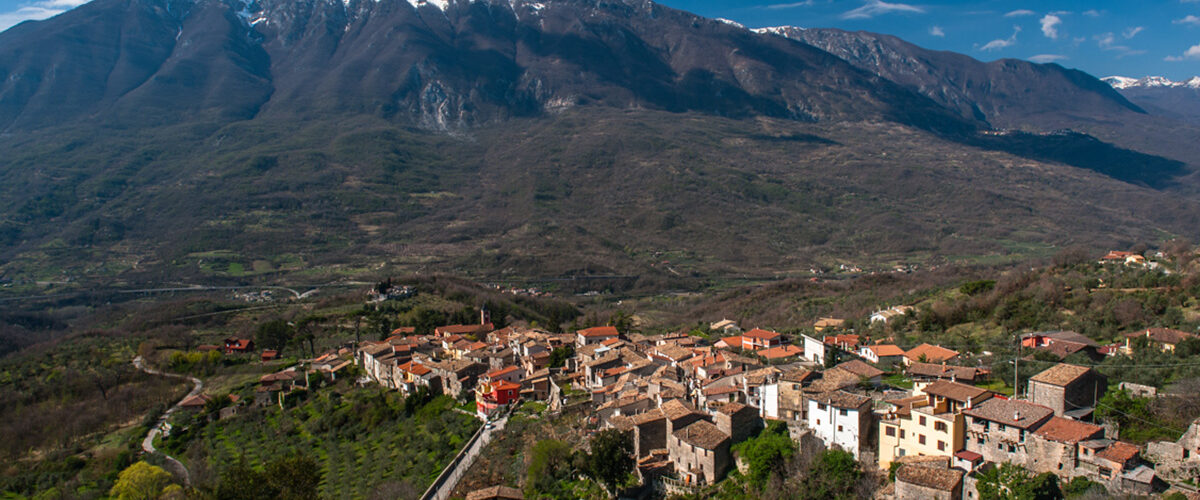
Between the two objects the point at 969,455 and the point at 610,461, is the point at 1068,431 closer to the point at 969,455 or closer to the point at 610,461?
the point at 969,455

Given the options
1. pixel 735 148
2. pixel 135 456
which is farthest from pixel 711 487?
pixel 735 148

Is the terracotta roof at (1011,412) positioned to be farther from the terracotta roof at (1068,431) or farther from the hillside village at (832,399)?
the terracotta roof at (1068,431)

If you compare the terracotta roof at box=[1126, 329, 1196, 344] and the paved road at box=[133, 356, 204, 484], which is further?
the paved road at box=[133, 356, 204, 484]

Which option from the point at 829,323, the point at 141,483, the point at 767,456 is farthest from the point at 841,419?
the point at 829,323

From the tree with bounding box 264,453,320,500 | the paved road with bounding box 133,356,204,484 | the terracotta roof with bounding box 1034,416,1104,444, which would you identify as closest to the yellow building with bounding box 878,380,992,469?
the terracotta roof with bounding box 1034,416,1104,444

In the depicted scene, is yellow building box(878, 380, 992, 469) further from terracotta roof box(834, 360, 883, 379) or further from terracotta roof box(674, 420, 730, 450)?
terracotta roof box(834, 360, 883, 379)

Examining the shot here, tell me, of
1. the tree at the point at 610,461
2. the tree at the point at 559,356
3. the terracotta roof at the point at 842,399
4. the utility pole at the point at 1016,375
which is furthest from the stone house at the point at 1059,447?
the tree at the point at 559,356

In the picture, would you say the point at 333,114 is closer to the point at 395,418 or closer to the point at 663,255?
the point at 663,255
